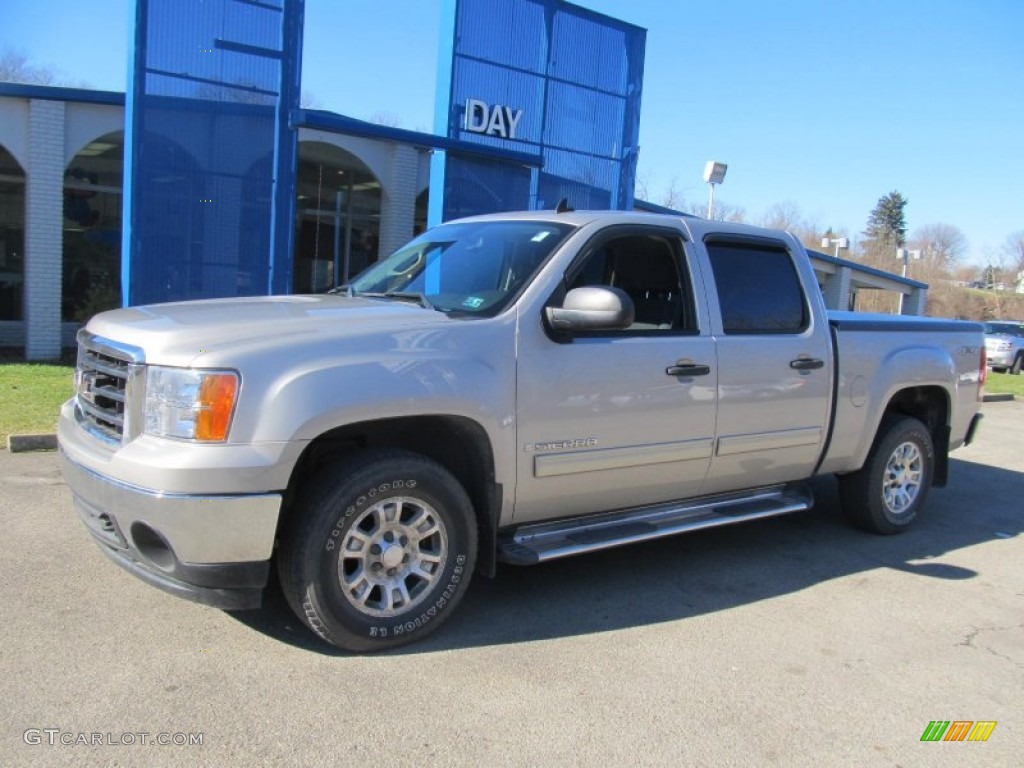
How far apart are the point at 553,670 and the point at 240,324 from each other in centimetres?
198

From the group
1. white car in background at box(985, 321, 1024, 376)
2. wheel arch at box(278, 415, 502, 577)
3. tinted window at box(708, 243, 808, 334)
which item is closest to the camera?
wheel arch at box(278, 415, 502, 577)

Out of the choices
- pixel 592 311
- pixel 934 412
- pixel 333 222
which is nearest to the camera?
pixel 592 311

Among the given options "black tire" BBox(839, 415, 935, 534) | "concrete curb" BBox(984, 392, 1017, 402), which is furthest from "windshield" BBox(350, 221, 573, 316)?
"concrete curb" BBox(984, 392, 1017, 402)

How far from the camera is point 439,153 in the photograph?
11797 mm

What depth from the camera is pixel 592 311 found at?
3873mm

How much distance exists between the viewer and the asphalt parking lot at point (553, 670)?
2965 mm

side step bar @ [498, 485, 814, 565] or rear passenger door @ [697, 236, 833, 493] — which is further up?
rear passenger door @ [697, 236, 833, 493]

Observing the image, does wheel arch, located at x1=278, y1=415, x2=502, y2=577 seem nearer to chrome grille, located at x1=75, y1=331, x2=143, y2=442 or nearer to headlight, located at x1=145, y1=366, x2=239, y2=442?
headlight, located at x1=145, y1=366, x2=239, y2=442

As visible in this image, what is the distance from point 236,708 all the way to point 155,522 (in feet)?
2.50

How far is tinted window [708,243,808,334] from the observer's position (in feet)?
15.9

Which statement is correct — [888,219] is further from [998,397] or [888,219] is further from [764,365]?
[764,365]

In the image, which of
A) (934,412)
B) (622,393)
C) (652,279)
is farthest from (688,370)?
(934,412)

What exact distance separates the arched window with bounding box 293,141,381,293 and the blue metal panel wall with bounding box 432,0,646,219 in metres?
4.08

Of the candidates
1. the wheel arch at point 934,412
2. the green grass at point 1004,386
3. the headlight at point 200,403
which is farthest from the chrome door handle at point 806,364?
the green grass at point 1004,386
